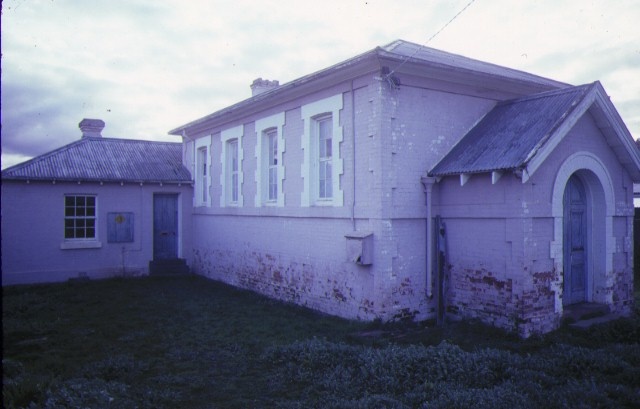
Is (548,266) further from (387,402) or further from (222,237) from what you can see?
(222,237)

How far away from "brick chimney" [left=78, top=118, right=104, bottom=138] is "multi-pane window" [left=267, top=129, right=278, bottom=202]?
10.2 m

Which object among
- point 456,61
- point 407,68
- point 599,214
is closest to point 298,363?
point 407,68

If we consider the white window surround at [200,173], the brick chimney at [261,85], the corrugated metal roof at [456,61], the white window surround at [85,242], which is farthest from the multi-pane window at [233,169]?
the corrugated metal roof at [456,61]

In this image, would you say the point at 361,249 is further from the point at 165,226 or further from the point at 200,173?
the point at 165,226

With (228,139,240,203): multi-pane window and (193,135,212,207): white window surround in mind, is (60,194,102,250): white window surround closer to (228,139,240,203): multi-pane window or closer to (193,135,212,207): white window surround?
(193,135,212,207): white window surround

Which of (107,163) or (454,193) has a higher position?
(107,163)

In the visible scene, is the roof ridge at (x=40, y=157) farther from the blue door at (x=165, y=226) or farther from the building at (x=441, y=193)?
the building at (x=441, y=193)

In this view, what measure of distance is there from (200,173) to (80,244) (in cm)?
466

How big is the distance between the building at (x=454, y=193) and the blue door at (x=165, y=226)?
7833mm

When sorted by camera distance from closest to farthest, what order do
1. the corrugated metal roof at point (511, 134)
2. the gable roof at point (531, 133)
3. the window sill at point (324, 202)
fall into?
the gable roof at point (531, 133) → the corrugated metal roof at point (511, 134) → the window sill at point (324, 202)

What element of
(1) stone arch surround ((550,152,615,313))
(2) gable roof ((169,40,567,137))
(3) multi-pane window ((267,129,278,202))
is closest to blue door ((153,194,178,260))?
(2) gable roof ((169,40,567,137))

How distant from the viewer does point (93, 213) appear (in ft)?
57.1

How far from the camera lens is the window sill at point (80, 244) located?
16.8m

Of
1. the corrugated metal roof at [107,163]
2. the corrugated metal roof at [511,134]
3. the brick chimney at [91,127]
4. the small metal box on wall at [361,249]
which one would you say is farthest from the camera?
the brick chimney at [91,127]
